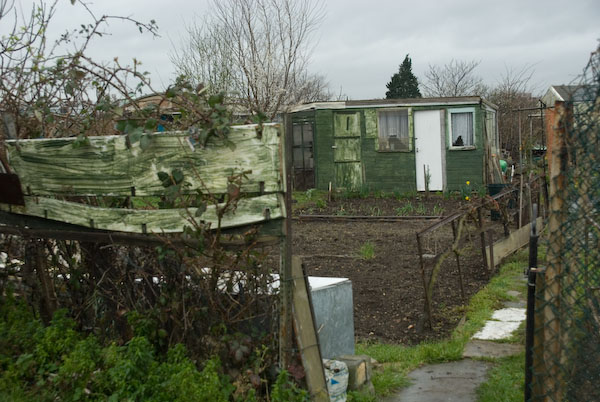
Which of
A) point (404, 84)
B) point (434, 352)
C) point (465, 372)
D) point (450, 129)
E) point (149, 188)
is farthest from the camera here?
point (404, 84)

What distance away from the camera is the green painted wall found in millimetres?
18312

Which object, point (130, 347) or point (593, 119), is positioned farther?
point (130, 347)

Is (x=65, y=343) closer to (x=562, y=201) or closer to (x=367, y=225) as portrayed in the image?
(x=562, y=201)

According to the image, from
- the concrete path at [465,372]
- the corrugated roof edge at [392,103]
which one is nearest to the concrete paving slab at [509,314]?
the concrete path at [465,372]

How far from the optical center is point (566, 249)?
10.1ft

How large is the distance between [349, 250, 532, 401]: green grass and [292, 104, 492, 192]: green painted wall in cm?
1050

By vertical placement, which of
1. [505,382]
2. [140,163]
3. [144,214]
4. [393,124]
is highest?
[393,124]

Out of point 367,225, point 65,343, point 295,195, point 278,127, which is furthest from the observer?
point 295,195

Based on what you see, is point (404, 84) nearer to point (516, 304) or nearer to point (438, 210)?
point (438, 210)

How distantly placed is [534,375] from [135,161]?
102 inches

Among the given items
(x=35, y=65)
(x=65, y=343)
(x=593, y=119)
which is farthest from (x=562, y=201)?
(x=35, y=65)

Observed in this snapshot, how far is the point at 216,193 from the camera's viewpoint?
372cm

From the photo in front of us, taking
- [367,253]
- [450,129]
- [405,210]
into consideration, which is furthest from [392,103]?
[367,253]

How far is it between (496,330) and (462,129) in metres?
13.0
